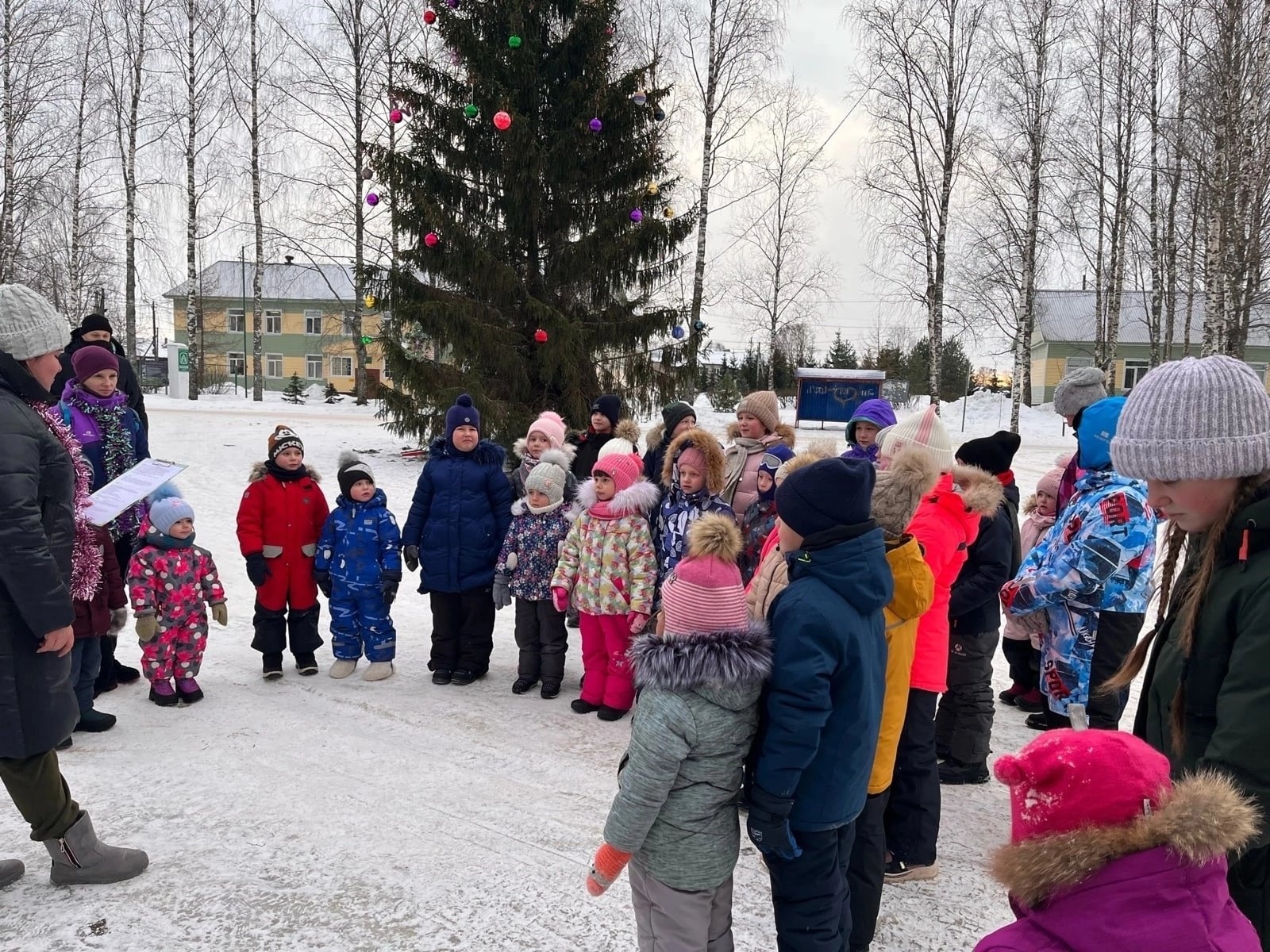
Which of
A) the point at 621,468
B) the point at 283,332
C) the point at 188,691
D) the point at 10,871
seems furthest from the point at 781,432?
the point at 283,332

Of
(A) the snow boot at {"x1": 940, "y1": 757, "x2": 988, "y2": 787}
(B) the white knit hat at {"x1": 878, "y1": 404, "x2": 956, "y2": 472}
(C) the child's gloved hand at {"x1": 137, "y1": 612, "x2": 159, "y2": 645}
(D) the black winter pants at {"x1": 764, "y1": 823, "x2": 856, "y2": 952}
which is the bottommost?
(A) the snow boot at {"x1": 940, "y1": 757, "x2": 988, "y2": 787}

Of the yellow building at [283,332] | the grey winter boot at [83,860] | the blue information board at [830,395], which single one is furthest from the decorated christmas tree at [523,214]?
the yellow building at [283,332]

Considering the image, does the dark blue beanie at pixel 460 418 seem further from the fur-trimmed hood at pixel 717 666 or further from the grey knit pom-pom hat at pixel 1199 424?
the grey knit pom-pom hat at pixel 1199 424

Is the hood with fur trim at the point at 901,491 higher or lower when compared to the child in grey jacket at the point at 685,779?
higher

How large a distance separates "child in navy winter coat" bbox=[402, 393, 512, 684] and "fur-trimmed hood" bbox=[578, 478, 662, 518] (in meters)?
0.80

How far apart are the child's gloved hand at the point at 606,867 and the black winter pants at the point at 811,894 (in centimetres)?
47

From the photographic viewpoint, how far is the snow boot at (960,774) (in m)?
4.27

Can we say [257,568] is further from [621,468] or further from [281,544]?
[621,468]

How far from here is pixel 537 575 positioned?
540cm

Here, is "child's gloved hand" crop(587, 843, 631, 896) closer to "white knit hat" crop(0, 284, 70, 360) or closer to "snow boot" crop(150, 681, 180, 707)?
"white knit hat" crop(0, 284, 70, 360)

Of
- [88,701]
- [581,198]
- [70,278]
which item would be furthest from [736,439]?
[70,278]

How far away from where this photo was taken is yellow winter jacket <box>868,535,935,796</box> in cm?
282

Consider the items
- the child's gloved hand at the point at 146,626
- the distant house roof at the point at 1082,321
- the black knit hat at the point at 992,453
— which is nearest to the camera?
the black knit hat at the point at 992,453

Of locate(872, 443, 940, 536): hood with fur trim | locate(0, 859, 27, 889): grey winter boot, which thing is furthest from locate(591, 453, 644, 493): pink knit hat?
locate(0, 859, 27, 889): grey winter boot
